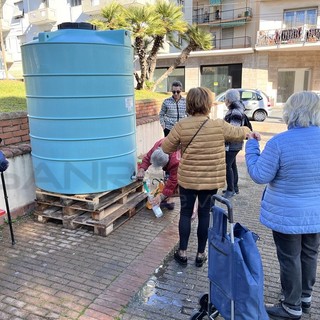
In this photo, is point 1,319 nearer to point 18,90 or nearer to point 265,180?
point 265,180

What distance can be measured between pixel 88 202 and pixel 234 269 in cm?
225

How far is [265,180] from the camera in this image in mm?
2289

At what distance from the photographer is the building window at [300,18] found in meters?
22.3

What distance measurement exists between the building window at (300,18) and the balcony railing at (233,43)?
292 cm

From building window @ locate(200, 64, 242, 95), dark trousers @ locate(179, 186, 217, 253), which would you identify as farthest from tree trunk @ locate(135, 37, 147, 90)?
building window @ locate(200, 64, 242, 95)

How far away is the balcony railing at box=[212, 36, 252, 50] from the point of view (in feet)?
82.2

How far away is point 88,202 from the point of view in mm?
3850

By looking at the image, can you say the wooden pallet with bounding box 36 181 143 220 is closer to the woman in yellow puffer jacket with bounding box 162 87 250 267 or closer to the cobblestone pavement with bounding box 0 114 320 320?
the cobblestone pavement with bounding box 0 114 320 320

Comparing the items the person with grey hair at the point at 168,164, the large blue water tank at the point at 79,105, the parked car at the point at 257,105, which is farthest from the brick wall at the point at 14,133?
the parked car at the point at 257,105

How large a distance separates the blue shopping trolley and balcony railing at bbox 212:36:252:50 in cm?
2537

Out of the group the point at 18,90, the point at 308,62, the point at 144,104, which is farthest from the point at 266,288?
the point at 308,62

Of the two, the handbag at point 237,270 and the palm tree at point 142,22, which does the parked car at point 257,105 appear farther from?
the handbag at point 237,270

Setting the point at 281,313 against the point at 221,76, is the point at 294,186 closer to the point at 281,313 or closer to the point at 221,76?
the point at 281,313

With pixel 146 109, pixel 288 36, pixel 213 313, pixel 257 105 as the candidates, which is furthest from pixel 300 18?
pixel 213 313
